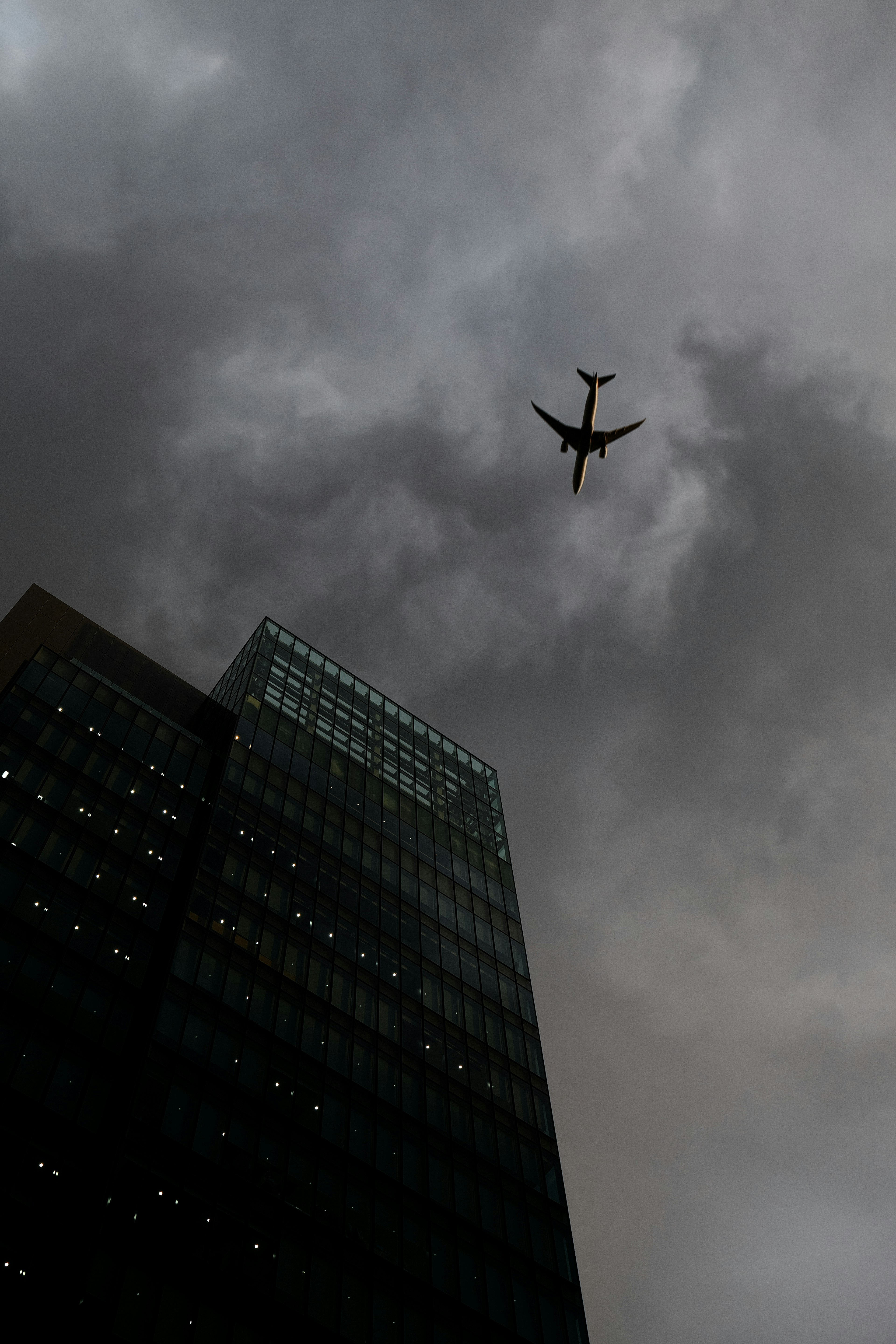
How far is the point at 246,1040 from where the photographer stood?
125 feet

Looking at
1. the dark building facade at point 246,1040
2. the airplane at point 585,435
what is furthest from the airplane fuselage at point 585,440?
the dark building facade at point 246,1040

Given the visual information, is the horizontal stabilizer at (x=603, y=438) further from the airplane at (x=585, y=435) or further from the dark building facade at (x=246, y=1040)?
the dark building facade at (x=246, y=1040)

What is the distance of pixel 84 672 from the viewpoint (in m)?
52.4

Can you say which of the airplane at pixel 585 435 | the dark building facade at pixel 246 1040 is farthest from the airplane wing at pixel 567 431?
the dark building facade at pixel 246 1040

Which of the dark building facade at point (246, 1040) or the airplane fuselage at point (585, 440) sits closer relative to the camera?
the dark building facade at point (246, 1040)

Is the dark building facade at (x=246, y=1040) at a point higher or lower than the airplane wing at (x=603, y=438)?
lower

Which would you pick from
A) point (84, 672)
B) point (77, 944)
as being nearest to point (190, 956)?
point (77, 944)

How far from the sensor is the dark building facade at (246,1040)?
30.2 metres

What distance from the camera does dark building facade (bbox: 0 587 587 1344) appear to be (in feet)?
99.2

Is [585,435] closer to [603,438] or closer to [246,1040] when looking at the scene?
[603,438]

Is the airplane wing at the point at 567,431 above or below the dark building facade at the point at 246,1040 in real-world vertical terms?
above

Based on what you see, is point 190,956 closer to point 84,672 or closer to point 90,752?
point 90,752

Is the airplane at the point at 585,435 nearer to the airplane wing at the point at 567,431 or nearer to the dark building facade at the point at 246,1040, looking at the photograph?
the airplane wing at the point at 567,431

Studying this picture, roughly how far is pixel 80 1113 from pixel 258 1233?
337 inches
